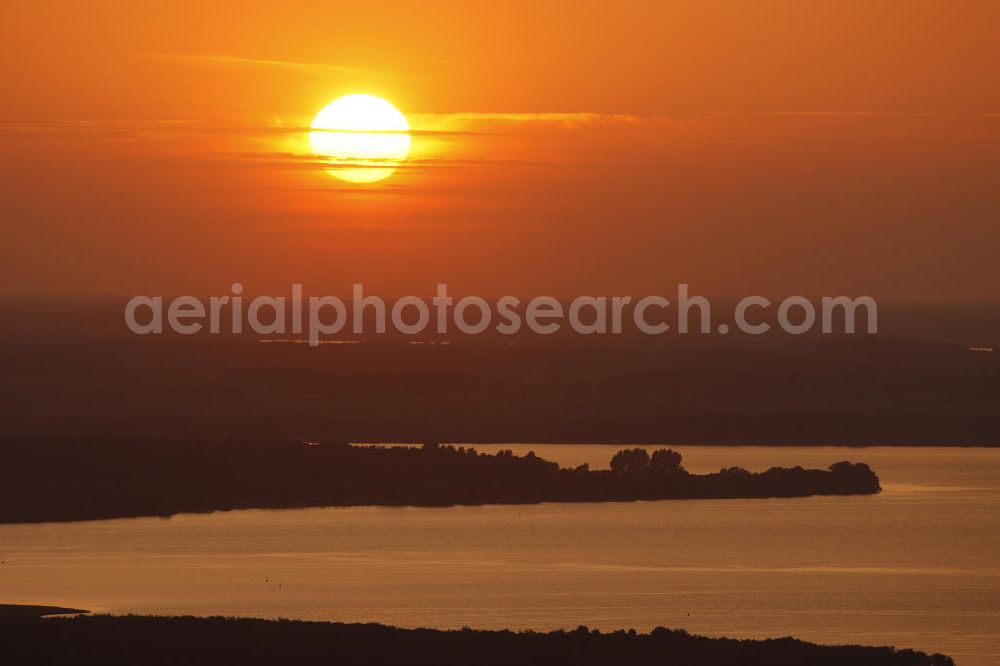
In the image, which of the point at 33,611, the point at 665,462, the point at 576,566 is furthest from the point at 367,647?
the point at 665,462

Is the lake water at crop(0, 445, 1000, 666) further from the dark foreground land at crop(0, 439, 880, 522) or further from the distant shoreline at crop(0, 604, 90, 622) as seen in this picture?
the dark foreground land at crop(0, 439, 880, 522)

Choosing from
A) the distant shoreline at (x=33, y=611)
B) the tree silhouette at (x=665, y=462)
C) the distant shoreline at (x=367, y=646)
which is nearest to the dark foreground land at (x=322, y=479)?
the tree silhouette at (x=665, y=462)

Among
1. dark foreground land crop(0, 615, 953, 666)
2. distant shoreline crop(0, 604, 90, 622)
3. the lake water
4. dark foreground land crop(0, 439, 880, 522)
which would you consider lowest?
dark foreground land crop(0, 615, 953, 666)

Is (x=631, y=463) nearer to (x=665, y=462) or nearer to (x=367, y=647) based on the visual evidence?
(x=665, y=462)

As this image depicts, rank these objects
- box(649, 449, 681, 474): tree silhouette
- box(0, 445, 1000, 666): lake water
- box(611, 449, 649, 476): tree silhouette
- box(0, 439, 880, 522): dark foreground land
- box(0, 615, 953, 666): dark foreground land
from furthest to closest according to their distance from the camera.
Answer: box(611, 449, 649, 476): tree silhouette, box(649, 449, 681, 474): tree silhouette, box(0, 439, 880, 522): dark foreground land, box(0, 445, 1000, 666): lake water, box(0, 615, 953, 666): dark foreground land

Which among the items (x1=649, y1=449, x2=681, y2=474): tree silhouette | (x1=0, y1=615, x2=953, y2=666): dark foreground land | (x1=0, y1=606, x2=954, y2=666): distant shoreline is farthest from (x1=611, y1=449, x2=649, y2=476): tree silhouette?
(x1=0, y1=615, x2=953, y2=666): dark foreground land
